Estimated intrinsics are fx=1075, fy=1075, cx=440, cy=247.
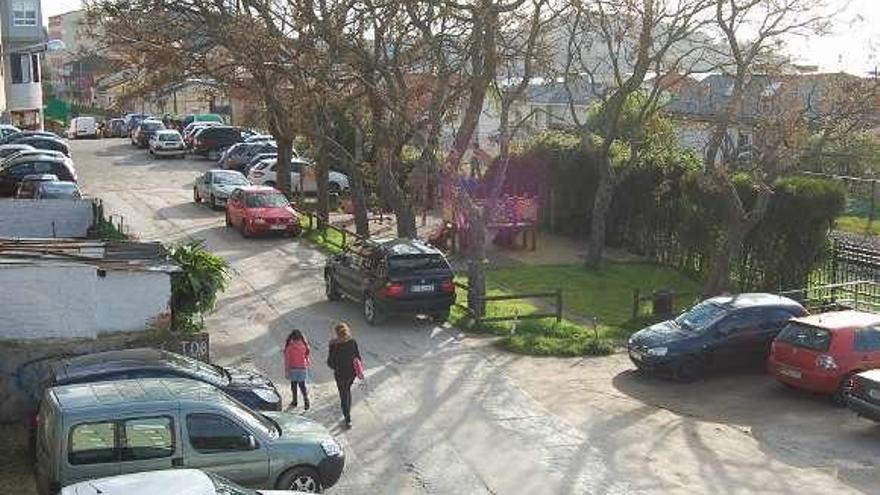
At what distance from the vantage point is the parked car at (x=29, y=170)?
35094 millimetres

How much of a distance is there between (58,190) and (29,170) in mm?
6101

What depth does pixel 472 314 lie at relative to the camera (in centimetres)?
2144

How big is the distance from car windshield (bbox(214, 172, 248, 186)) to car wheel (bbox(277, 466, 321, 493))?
85.7 ft

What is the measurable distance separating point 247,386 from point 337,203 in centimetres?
2647

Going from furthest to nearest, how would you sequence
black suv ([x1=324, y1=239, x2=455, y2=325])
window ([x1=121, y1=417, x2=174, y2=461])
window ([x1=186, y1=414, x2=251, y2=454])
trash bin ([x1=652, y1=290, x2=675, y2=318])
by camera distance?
trash bin ([x1=652, y1=290, x2=675, y2=318]), black suv ([x1=324, y1=239, x2=455, y2=325]), window ([x1=186, y1=414, x2=251, y2=454]), window ([x1=121, y1=417, x2=174, y2=461])

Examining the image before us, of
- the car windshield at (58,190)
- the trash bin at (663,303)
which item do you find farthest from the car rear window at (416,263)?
the car windshield at (58,190)

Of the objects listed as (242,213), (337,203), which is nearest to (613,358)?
(242,213)

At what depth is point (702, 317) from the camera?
61.0 feet

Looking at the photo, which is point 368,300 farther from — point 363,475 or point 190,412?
point 190,412

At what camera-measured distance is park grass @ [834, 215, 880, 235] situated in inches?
1350

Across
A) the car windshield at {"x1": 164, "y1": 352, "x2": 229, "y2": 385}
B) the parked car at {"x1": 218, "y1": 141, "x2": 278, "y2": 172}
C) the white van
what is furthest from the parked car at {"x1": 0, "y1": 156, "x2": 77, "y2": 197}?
the white van

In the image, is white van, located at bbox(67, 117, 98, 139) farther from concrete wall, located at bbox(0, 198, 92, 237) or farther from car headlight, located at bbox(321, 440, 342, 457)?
car headlight, located at bbox(321, 440, 342, 457)

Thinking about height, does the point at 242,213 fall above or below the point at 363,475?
above

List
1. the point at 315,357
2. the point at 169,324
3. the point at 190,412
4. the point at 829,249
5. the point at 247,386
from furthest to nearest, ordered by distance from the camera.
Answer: the point at 829,249
the point at 315,357
the point at 169,324
the point at 247,386
the point at 190,412
